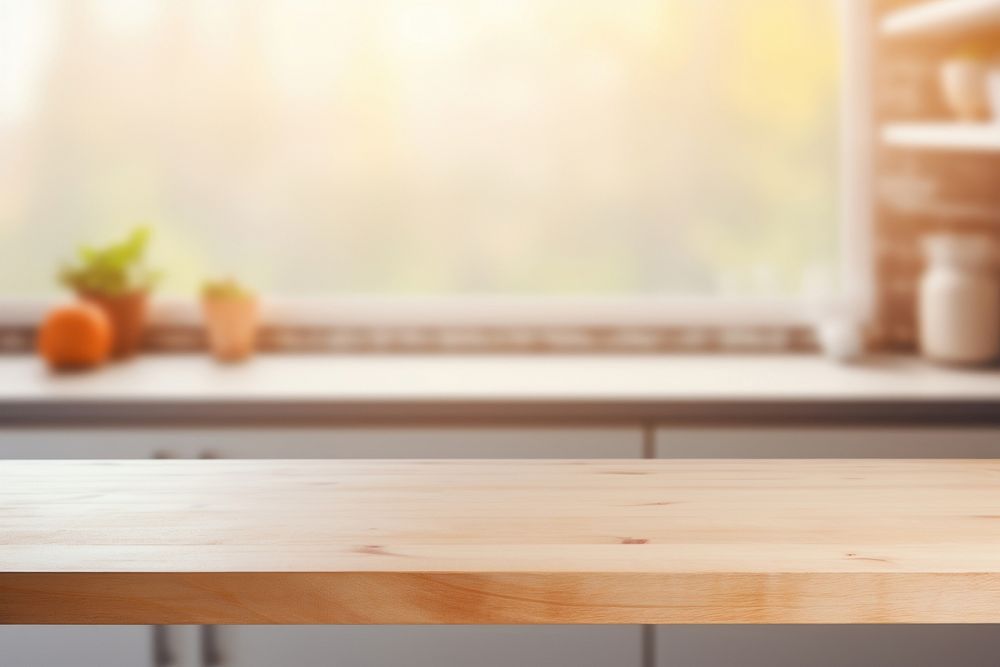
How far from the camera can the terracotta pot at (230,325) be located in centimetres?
260

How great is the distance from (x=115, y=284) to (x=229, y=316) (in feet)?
1.01

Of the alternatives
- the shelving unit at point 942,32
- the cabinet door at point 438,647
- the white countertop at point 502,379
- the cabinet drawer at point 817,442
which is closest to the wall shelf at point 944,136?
the shelving unit at point 942,32

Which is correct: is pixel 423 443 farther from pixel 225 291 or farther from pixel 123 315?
pixel 123 315

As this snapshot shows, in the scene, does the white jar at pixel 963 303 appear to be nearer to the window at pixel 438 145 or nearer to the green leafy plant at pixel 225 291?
the window at pixel 438 145

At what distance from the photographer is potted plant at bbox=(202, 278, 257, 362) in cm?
260

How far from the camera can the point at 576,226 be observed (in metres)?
2.80

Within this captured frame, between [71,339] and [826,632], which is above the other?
[71,339]

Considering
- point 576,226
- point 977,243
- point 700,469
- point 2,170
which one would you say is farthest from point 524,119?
point 700,469

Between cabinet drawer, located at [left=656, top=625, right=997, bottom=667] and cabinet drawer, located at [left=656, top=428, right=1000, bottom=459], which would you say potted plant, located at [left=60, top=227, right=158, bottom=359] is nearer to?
cabinet drawer, located at [left=656, top=428, right=1000, bottom=459]

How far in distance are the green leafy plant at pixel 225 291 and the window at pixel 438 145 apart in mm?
172

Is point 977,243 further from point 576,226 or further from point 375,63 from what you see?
point 375,63

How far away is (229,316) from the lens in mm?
2609

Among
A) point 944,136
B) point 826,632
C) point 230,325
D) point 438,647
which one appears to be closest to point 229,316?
point 230,325

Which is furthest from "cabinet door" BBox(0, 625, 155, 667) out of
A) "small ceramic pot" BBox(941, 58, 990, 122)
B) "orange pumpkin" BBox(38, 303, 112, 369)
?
"small ceramic pot" BBox(941, 58, 990, 122)
